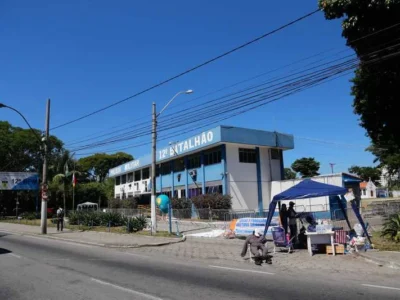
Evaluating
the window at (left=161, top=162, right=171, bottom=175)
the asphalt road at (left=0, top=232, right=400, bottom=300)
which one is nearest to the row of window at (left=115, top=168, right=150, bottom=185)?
the window at (left=161, top=162, right=171, bottom=175)

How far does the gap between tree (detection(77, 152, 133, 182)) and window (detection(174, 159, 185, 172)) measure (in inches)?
1936

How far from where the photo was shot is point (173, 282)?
30.0 ft

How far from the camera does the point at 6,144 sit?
55.5m

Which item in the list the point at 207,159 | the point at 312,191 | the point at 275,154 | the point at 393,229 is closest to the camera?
the point at 312,191

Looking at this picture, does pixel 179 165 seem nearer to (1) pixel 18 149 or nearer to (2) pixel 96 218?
(2) pixel 96 218

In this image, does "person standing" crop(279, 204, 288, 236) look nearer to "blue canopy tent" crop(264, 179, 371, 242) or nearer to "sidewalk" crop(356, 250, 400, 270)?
"blue canopy tent" crop(264, 179, 371, 242)

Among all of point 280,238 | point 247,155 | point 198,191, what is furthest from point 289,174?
point 280,238

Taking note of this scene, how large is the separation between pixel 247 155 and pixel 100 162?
5914cm

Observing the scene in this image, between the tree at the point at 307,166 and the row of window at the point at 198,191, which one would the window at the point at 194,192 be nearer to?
the row of window at the point at 198,191

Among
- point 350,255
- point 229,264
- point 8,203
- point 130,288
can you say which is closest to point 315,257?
point 350,255

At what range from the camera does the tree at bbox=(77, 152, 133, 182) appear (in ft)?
294

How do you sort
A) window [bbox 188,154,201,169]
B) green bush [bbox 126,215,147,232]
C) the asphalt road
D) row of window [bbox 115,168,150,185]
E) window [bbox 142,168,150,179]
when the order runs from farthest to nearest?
→ row of window [bbox 115,168,150,185]
window [bbox 142,168,150,179]
window [bbox 188,154,201,169]
green bush [bbox 126,215,147,232]
the asphalt road

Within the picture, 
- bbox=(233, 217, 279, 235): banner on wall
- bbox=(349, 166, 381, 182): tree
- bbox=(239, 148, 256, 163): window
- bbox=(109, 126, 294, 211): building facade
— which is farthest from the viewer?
bbox=(349, 166, 381, 182): tree

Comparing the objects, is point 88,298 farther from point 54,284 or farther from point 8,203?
point 8,203
